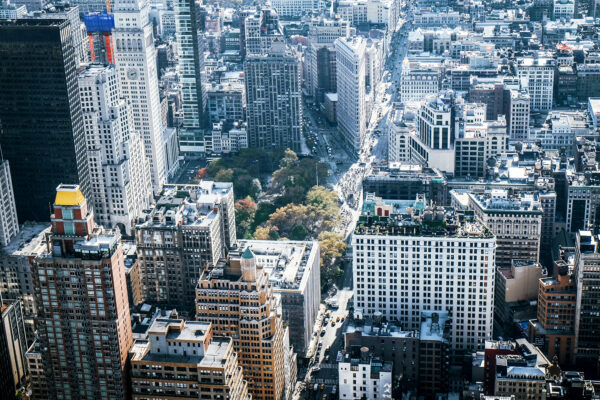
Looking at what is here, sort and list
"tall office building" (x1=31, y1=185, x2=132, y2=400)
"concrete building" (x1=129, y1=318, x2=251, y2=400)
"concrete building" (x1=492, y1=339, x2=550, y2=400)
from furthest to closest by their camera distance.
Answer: "concrete building" (x1=492, y1=339, x2=550, y2=400) → "tall office building" (x1=31, y1=185, x2=132, y2=400) → "concrete building" (x1=129, y1=318, x2=251, y2=400)

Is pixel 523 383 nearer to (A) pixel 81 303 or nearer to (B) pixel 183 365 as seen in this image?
(B) pixel 183 365

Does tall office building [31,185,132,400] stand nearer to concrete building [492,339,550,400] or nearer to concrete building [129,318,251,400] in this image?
concrete building [129,318,251,400]

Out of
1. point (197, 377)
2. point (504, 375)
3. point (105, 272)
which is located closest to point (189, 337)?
point (197, 377)

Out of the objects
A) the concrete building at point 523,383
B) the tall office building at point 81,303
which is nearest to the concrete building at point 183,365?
the tall office building at point 81,303

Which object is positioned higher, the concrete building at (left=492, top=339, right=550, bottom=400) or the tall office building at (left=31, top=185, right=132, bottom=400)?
the tall office building at (left=31, top=185, right=132, bottom=400)

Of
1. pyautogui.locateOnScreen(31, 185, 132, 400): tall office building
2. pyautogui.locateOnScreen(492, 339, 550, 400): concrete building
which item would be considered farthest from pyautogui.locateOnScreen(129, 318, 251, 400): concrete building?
pyautogui.locateOnScreen(492, 339, 550, 400): concrete building

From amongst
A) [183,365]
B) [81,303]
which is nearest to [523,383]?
[183,365]

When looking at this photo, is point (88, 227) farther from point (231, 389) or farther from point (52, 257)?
point (231, 389)
